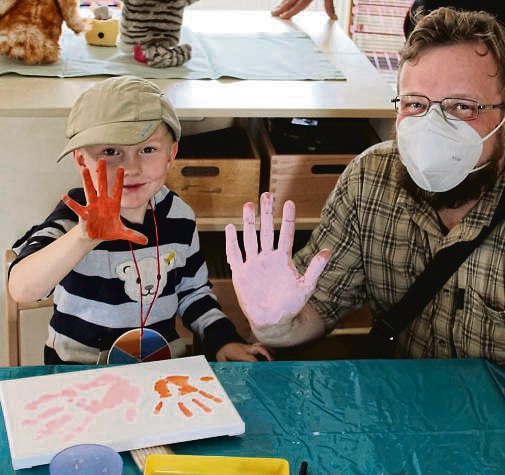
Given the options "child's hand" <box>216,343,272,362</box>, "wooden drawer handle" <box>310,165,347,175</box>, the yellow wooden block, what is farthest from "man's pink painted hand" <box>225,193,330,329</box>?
the yellow wooden block

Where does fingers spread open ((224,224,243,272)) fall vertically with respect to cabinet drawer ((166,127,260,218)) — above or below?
above

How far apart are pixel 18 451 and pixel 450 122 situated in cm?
88

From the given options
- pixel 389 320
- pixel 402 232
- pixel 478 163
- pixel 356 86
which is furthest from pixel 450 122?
pixel 356 86

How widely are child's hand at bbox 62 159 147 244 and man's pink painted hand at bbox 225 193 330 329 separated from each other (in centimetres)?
18

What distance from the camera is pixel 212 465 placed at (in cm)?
104

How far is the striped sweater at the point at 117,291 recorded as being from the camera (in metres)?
1.46

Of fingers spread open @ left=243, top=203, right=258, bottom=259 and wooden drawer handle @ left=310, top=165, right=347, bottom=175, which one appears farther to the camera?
wooden drawer handle @ left=310, top=165, right=347, bottom=175

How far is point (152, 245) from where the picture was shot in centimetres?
148

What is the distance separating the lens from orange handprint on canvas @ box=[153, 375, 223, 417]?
1148 millimetres

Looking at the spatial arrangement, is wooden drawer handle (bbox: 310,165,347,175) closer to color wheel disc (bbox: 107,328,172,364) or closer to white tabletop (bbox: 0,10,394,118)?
white tabletop (bbox: 0,10,394,118)

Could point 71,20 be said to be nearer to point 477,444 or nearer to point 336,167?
point 336,167

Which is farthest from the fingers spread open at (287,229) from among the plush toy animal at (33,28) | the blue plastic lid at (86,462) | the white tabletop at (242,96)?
the plush toy animal at (33,28)

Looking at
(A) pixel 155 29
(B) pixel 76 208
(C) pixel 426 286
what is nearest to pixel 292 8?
(A) pixel 155 29

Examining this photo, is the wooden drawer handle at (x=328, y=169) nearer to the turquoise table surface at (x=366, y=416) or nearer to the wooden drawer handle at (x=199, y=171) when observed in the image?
the wooden drawer handle at (x=199, y=171)
